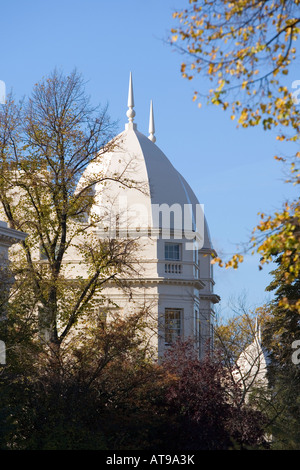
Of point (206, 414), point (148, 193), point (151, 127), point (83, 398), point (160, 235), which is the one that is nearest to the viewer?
point (83, 398)

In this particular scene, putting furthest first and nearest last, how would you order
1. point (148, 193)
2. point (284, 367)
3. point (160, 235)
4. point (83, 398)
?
1. point (160, 235)
2. point (148, 193)
3. point (284, 367)
4. point (83, 398)

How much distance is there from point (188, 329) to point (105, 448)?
89.2 feet

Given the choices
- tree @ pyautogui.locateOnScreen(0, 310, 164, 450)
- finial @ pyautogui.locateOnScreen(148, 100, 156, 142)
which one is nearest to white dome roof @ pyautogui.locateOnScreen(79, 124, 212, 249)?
finial @ pyautogui.locateOnScreen(148, 100, 156, 142)

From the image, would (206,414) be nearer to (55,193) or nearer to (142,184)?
(55,193)

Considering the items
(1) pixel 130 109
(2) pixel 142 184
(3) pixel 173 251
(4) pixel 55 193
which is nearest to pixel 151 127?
(1) pixel 130 109

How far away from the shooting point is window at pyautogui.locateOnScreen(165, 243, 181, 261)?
161 ft

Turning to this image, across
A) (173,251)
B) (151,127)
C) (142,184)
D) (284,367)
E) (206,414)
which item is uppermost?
(151,127)

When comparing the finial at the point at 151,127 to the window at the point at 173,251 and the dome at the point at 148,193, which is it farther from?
the window at the point at 173,251

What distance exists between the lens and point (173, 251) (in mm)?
49250

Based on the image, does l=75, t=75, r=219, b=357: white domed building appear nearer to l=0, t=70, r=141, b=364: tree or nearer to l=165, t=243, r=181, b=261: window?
l=165, t=243, r=181, b=261: window

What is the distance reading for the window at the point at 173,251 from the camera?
4903 cm

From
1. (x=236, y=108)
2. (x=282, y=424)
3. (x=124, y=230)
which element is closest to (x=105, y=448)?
(x=282, y=424)

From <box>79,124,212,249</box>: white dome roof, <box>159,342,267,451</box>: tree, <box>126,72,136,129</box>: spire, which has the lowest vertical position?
<box>159,342,267,451</box>: tree
